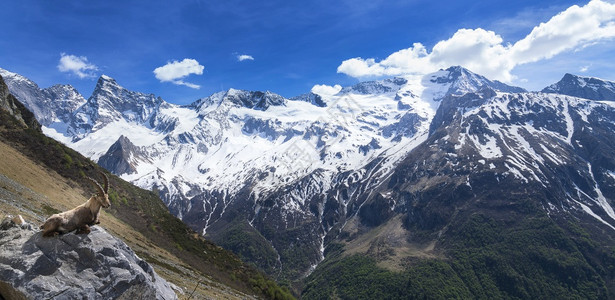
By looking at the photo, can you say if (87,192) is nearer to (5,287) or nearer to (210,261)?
(210,261)

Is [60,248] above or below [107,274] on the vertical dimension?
above

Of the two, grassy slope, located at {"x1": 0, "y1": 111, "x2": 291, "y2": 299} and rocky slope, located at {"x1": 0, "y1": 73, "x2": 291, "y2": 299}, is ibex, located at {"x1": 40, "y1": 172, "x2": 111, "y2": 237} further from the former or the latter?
grassy slope, located at {"x1": 0, "y1": 111, "x2": 291, "y2": 299}

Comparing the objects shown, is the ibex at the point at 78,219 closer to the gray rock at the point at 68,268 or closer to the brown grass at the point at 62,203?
the gray rock at the point at 68,268

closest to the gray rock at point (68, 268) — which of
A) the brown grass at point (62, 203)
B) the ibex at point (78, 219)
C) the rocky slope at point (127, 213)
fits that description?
the ibex at point (78, 219)

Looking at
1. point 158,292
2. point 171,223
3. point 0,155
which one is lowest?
point 171,223

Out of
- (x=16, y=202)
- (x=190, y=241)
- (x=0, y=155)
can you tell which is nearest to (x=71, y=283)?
(x=16, y=202)

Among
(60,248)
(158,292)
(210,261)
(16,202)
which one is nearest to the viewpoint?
(60,248)

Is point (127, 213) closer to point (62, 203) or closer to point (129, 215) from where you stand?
point (129, 215)

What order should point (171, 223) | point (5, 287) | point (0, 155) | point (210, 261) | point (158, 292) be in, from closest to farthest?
point (5, 287) → point (158, 292) → point (0, 155) → point (210, 261) → point (171, 223)
